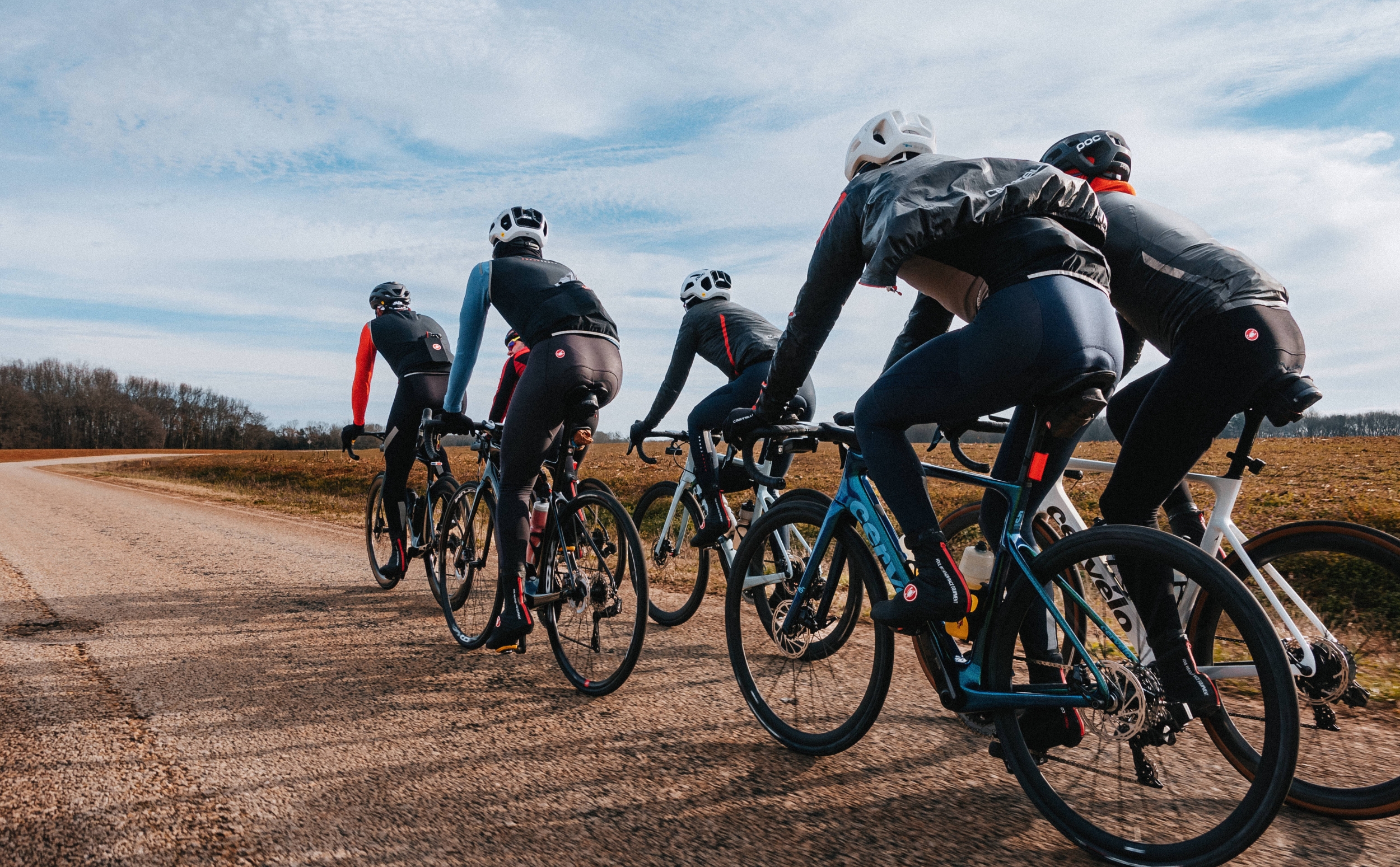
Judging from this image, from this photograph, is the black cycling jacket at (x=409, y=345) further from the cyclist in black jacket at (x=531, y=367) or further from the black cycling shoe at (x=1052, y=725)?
the black cycling shoe at (x=1052, y=725)

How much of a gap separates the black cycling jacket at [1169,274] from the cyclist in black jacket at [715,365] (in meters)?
2.66

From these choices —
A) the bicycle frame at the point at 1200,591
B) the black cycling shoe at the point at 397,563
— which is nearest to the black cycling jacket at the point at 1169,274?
the bicycle frame at the point at 1200,591

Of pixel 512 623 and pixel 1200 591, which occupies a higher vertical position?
pixel 1200 591

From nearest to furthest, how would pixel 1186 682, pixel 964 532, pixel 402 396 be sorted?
pixel 1186 682 < pixel 964 532 < pixel 402 396

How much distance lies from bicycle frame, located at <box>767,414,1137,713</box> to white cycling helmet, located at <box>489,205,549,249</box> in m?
2.49

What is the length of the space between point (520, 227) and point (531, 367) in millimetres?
942

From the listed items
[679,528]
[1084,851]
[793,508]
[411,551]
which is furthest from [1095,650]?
[411,551]

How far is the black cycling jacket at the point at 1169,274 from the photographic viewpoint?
262 cm

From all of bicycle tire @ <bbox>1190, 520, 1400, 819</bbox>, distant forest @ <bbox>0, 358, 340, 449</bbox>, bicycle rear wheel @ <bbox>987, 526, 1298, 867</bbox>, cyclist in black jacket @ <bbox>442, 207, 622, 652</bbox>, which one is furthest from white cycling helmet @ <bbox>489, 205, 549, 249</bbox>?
distant forest @ <bbox>0, 358, 340, 449</bbox>

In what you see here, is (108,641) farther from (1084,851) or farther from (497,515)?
(1084,851)

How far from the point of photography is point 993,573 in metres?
2.59

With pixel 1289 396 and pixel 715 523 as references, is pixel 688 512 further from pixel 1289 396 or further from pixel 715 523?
pixel 1289 396

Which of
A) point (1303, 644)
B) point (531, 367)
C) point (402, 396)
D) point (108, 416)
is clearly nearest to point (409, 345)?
point (402, 396)

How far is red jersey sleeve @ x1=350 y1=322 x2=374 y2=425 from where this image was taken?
6.59 meters
